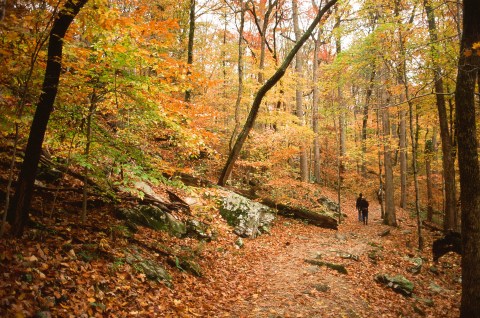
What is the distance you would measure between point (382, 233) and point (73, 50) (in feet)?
48.5

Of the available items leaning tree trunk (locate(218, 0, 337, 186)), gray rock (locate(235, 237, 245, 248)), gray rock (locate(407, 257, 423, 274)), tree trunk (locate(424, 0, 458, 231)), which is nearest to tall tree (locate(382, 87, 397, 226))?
tree trunk (locate(424, 0, 458, 231))

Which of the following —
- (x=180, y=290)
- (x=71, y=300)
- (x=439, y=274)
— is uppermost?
(x=71, y=300)

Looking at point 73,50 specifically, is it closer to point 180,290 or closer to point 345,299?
point 180,290

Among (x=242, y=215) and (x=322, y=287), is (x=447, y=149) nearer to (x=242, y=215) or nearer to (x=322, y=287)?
(x=322, y=287)

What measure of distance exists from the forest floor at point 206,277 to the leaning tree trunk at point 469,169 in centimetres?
145

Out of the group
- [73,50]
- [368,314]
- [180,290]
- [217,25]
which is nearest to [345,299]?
[368,314]

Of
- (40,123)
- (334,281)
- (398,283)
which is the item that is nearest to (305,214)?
(398,283)

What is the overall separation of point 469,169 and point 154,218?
7983 millimetres

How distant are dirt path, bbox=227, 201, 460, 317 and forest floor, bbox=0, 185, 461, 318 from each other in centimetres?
3

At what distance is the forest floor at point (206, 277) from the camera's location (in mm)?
4258

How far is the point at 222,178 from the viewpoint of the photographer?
958 cm

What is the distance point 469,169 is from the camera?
631 centimetres

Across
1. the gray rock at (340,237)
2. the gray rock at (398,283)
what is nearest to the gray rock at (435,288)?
the gray rock at (398,283)

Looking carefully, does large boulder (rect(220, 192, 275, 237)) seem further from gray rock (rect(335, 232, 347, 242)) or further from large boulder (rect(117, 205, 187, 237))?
gray rock (rect(335, 232, 347, 242))
